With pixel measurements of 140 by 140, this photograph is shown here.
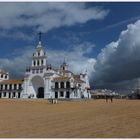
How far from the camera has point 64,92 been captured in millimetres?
74312

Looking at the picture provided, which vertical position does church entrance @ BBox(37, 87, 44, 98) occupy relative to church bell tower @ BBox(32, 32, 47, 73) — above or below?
below

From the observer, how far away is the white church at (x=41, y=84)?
245ft

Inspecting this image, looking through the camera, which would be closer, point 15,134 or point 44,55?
point 15,134

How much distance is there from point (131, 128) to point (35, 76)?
6666 cm

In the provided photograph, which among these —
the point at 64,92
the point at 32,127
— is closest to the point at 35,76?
the point at 64,92

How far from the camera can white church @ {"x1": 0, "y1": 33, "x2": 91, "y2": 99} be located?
7475 centimetres

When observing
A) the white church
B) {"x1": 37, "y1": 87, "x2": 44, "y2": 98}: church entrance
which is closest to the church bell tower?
the white church

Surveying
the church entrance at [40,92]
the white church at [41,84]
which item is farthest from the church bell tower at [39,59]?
the church entrance at [40,92]

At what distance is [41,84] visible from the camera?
262 feet

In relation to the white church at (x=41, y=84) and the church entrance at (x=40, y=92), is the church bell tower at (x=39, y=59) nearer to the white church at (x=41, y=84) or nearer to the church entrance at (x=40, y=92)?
the white church at (x=41, y=84)

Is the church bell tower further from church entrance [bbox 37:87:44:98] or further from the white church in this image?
church entrance [bbox 37:87:44:98]

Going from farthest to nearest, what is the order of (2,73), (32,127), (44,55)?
1. (2,73)
2. (44,55)
3. (32,127)

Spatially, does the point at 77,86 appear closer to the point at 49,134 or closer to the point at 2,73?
the point at 2,73

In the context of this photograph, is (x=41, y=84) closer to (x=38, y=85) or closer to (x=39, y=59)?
(x=38, y=85)
